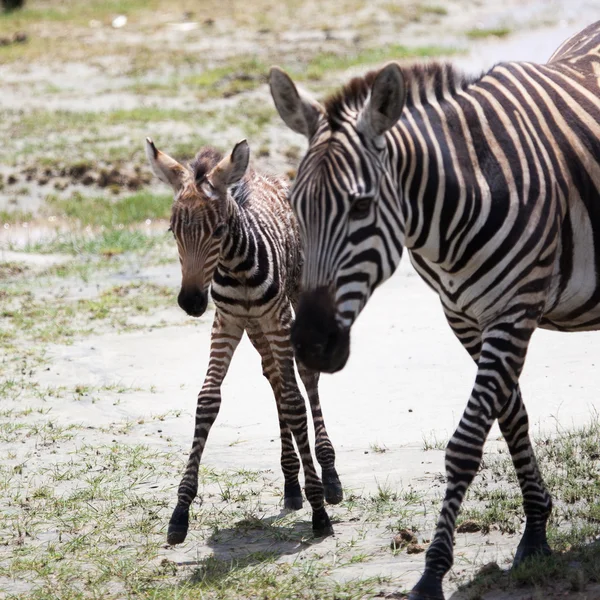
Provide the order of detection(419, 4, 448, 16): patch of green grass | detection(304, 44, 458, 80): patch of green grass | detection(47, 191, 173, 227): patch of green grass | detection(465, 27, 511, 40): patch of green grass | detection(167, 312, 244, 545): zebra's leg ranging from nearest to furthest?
detection(167, 312, 244, 545): zebra's leg, detection(47, 191, 173, 227): patch of green grass, detection(304, 44, 458, 80): patch of green grass, detection(465, 27, 511, 40): patch of green grass, detection(419, 4, 448, 16): patch of green grass

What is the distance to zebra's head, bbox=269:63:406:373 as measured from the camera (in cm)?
419

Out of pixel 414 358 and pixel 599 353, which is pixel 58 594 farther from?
pixel 599 353

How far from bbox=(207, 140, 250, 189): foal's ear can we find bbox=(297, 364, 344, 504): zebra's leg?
3.92 ft

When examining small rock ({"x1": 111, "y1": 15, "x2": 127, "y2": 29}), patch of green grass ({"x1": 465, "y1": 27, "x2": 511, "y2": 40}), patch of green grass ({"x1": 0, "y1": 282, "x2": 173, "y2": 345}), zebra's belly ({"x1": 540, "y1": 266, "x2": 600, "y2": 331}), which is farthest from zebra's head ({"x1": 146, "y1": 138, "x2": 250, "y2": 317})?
small rock ({"x1": 111, "y1": 15, "x2": 127, "y2": 29})

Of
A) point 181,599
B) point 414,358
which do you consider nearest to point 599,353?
point 414,358

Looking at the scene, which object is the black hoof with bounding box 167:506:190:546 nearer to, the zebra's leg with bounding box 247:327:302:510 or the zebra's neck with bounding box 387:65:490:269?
the zebra's leg with bounding box 247:327:302:510

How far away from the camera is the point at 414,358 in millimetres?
8914

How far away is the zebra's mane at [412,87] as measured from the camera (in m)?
4.42

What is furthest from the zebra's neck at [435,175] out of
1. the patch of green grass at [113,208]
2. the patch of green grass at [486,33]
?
the patch of green grass at [486,33]

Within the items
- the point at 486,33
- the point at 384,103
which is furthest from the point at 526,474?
the point at 486,33

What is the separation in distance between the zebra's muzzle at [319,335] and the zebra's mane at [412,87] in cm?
76

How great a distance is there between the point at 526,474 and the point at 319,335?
1710 mm

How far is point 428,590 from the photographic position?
4.53 meters

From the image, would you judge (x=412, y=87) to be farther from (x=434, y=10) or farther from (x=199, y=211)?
(x=434, y=10)
